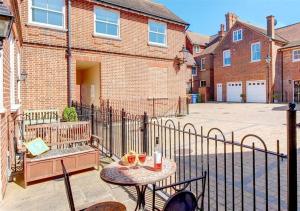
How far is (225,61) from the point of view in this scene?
1160 inches

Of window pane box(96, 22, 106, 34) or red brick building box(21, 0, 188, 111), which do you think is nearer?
red brick building box(21, 0, 188, 111)

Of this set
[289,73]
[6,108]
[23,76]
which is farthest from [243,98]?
[6,108]

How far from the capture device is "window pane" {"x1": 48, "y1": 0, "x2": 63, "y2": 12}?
1076 centimetres

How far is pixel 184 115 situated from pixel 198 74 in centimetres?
1990

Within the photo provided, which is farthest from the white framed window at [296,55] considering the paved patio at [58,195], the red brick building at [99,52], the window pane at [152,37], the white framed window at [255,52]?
the paved patio at [58,195]

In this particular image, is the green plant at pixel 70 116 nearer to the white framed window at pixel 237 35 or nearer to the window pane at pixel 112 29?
the window pane at pixel 112 29

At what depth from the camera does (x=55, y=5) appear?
35.9ft

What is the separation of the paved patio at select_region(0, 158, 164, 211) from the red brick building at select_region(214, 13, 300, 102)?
24.2m

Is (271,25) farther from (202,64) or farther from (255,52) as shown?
(202,64)

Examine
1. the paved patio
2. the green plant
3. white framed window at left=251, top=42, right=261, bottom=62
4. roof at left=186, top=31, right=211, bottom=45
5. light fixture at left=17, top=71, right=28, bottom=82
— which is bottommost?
the paved patio

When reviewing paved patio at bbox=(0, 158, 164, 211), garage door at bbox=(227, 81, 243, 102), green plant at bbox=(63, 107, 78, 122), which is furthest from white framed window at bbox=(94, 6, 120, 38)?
garage door at bbox=(227, 81, 243, 102)

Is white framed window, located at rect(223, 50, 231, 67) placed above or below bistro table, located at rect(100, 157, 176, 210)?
above

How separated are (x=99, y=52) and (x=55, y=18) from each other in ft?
8.61

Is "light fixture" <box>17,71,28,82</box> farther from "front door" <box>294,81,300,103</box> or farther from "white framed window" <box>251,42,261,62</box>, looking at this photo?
"front door" <box>294,81,300,103</box>
